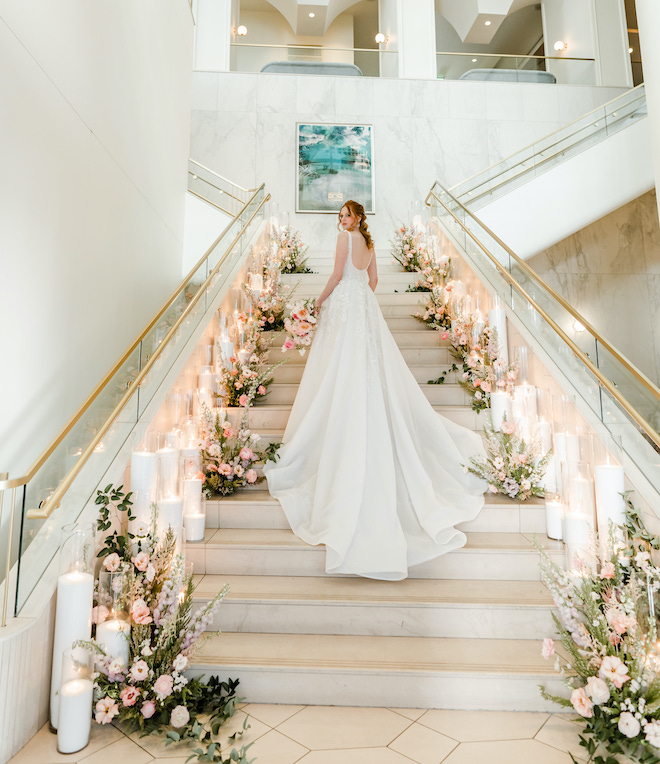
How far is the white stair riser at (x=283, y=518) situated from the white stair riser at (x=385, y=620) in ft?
2.05

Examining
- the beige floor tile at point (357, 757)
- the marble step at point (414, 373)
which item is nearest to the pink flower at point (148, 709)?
the beige floor tile at point (357, 757)

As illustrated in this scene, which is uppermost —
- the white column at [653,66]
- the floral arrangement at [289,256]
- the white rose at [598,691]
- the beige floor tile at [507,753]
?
the white column at [653,66]

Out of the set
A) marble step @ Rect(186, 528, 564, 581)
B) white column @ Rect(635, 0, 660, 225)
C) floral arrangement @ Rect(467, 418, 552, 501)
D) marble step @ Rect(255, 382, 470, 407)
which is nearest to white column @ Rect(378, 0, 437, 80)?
white column @ Rect(635, 0, 660, 225)

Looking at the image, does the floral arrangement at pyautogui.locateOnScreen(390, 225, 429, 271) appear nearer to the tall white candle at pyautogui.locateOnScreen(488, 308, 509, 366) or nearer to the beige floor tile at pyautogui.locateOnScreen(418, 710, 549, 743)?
the tall white candle at pyautogui.locateOnScreen(488, 308, 509, 366)

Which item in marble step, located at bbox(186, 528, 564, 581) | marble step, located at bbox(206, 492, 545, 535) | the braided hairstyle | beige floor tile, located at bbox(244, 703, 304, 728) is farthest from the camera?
the braided hairstyle

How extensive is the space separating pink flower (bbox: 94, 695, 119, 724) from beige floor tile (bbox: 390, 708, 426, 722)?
3.73 feet

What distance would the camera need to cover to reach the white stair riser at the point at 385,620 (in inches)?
94.7

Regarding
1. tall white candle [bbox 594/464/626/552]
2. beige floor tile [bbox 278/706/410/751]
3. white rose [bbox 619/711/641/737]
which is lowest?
beige floor tile [bbox 278/706/410/751]

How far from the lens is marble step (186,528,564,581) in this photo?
8.87 feet

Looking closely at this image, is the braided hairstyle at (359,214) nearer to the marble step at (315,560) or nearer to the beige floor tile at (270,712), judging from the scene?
the marble step at (315,560)

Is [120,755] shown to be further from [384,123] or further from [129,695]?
[384,123]

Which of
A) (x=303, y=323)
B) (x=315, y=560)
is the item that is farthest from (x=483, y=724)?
(x=303, y=323)

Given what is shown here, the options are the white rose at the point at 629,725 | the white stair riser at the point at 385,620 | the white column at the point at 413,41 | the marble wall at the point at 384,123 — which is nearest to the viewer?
the white rose at the point at 629,725

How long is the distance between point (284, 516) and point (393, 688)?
115 cm
